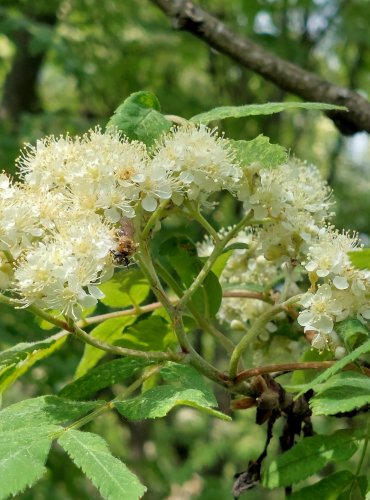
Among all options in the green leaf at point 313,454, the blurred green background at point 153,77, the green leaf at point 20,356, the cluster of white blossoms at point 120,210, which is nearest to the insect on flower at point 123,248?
the cluster of white blossoms at point 120,210

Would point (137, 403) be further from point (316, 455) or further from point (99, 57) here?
point (99, 57)

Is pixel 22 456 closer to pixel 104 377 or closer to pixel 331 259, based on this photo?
pixel 104 377

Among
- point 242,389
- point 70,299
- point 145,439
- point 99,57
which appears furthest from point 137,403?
point 145,439

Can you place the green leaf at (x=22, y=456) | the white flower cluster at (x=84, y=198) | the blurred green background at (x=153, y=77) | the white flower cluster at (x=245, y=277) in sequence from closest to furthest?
the green leaf at (x=22, y=456) < the white flower cluster at (x=84, y=198) < the white flower cluster at (x=245, y=277) < the blurred green background at (x=153, y=77)

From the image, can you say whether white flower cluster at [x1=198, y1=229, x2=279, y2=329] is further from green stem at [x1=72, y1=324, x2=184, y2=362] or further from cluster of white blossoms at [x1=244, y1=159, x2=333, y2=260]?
green stem at [x1=72, y1=324, x2=184, y2=362]

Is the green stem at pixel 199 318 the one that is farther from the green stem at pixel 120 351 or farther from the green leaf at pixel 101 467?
the green leaf at pixel 101 467

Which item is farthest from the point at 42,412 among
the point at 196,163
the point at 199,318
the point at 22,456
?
the point at 196,163

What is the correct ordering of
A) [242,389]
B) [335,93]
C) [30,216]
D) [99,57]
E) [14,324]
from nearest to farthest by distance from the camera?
[30,216] < [242,389] < [335,93] < [14,324] < [99,57]
